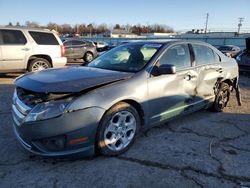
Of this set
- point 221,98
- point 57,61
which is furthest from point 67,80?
point 57,61

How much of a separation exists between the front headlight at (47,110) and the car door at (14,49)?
262 inches

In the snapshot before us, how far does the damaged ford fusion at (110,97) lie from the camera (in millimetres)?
3188

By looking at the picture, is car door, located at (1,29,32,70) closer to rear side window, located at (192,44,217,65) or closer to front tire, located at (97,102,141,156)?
rear side window, located at (192,44,217,65)

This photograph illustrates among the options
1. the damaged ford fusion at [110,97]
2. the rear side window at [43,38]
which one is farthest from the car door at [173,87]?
the rear side window at [43,38]

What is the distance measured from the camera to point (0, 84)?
8617 mm

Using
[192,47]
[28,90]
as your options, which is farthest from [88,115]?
[192,47]

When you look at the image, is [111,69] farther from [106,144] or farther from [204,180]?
[204,180]

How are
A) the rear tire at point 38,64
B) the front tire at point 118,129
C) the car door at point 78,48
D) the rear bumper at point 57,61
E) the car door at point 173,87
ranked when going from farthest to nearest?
the car door at point 78,48, the rear bumper at point 57,61, the rear tire at point 38,64, the car door at point 173,87, the front tire at point 118,129

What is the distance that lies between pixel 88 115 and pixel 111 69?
Result: 1.23 m

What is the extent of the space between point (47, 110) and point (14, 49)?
269 inches

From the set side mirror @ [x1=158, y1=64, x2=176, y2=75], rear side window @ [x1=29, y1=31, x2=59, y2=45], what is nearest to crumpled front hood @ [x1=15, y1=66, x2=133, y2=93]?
side mirror @ [x1=158, y1=64, x2=176, y2=75]

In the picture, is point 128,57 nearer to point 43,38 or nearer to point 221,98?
point 221,98

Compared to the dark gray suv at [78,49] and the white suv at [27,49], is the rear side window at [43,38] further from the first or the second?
the dark gray suv at [78,49]

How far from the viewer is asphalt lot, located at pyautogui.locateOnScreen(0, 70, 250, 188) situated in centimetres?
312
